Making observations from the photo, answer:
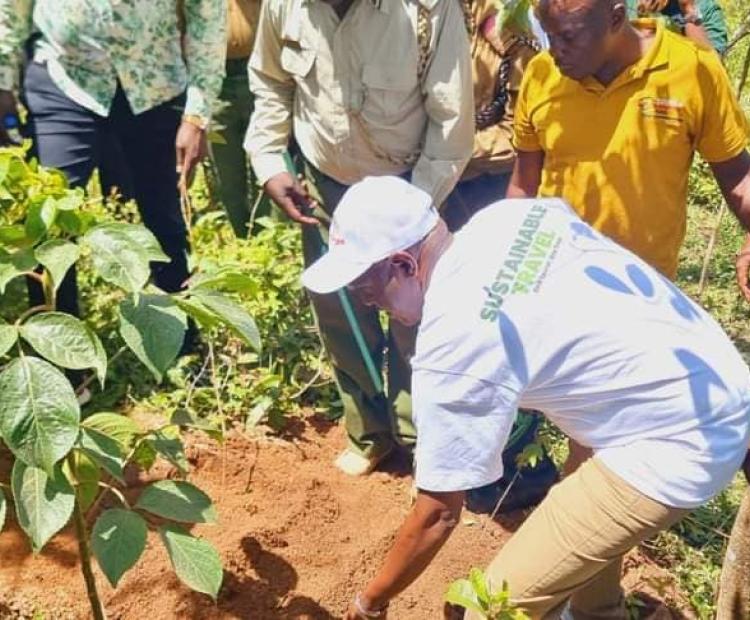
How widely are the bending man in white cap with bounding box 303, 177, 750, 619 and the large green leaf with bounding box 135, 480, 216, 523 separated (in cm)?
34

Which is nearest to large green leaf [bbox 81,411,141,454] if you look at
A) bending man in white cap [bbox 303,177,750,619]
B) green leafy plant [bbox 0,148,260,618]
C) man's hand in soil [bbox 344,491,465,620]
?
green leafy plant [bbox 0,148,260,618]

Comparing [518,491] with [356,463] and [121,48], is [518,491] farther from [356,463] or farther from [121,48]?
[121,48]

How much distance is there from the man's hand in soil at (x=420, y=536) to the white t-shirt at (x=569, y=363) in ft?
0.14

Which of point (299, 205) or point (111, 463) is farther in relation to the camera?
point (299, 205)

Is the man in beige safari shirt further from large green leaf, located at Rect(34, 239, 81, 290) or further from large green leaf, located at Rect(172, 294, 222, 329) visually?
large green leaf, located at Rect(34, 239, 81, 290)

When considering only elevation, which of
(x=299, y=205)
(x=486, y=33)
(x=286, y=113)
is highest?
(x=486, y=33)

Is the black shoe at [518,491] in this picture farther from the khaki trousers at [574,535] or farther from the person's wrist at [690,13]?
the person's wrist at [690,13]

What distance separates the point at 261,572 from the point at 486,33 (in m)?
1.53

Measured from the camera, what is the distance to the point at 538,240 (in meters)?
1.77

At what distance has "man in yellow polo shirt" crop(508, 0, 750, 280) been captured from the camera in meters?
2.16

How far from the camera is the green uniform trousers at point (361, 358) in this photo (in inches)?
111

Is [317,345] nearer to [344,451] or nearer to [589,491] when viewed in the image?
[344,451]

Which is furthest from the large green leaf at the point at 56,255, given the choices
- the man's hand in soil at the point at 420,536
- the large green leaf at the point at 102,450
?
the man's hand in soil at the point at 420,536

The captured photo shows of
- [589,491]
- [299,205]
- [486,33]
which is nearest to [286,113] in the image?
[299,205]
